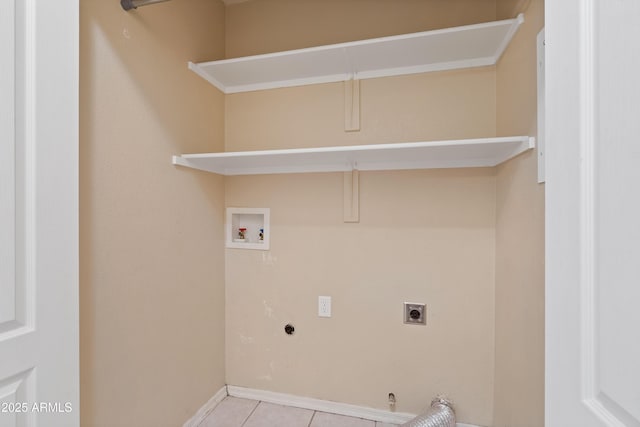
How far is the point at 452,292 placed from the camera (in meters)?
1.62

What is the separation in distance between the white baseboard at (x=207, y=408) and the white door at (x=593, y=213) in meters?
1.76

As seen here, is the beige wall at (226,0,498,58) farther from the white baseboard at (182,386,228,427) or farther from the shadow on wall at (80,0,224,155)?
the white baseboard at (182,386,228,427)

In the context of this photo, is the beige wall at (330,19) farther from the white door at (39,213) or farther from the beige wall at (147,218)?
the white door at (39,213)

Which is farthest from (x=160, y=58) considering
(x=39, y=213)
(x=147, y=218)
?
(x=39, y=213)

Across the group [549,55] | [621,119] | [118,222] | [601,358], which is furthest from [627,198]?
[118,222]

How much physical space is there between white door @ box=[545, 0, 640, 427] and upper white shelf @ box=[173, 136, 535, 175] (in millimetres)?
745

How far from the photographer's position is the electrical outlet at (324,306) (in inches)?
70.2

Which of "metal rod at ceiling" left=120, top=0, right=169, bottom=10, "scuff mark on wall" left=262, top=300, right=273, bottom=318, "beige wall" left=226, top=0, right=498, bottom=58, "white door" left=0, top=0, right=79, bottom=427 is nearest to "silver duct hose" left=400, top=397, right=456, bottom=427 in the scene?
"scuff mark on wall" left=262, top=300, right=273, bottom=318

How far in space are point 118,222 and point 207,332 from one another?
0.91 metres

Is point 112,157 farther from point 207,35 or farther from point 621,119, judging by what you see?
point 621,119

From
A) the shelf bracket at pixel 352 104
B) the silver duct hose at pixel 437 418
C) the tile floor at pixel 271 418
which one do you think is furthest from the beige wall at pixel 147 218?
the silver duct hose at pixel 437 418

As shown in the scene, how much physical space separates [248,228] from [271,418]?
3.79ft

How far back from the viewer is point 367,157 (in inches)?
63.1

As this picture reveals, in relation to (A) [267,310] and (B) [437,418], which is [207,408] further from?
(B) [437,418]
